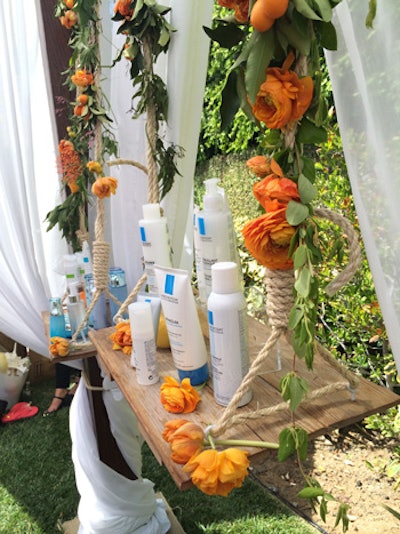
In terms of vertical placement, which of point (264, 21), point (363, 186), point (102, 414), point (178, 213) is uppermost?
point (264, 21)

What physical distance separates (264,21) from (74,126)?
995mm

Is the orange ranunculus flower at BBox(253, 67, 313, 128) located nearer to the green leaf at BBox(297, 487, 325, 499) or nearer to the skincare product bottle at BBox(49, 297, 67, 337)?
the green leaf at BBox(297, 487, 325, 499)

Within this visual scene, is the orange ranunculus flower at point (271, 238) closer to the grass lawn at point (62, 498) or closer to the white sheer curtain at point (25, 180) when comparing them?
the white sheer curtain at point (25, 180)

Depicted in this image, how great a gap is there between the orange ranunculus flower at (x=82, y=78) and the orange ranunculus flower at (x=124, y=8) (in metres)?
0.28

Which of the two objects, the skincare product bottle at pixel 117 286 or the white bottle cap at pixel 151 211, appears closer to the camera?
the white bottle cap at pixel 151 211

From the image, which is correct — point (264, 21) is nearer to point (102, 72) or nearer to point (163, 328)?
point (163, 328)

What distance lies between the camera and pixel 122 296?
1.24 meters

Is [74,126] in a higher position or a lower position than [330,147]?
higher

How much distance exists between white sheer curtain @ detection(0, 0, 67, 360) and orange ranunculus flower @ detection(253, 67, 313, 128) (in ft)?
3.32

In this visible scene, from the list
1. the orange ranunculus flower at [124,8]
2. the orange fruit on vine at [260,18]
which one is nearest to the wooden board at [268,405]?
the orange fruit on vine at [260,18]

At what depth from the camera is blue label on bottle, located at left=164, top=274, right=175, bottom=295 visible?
0.69 metres

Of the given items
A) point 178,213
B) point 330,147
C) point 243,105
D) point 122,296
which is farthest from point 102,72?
point 243,105

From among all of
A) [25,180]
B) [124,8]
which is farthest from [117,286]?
[124,8]

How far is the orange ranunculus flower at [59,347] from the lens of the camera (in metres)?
1.08
